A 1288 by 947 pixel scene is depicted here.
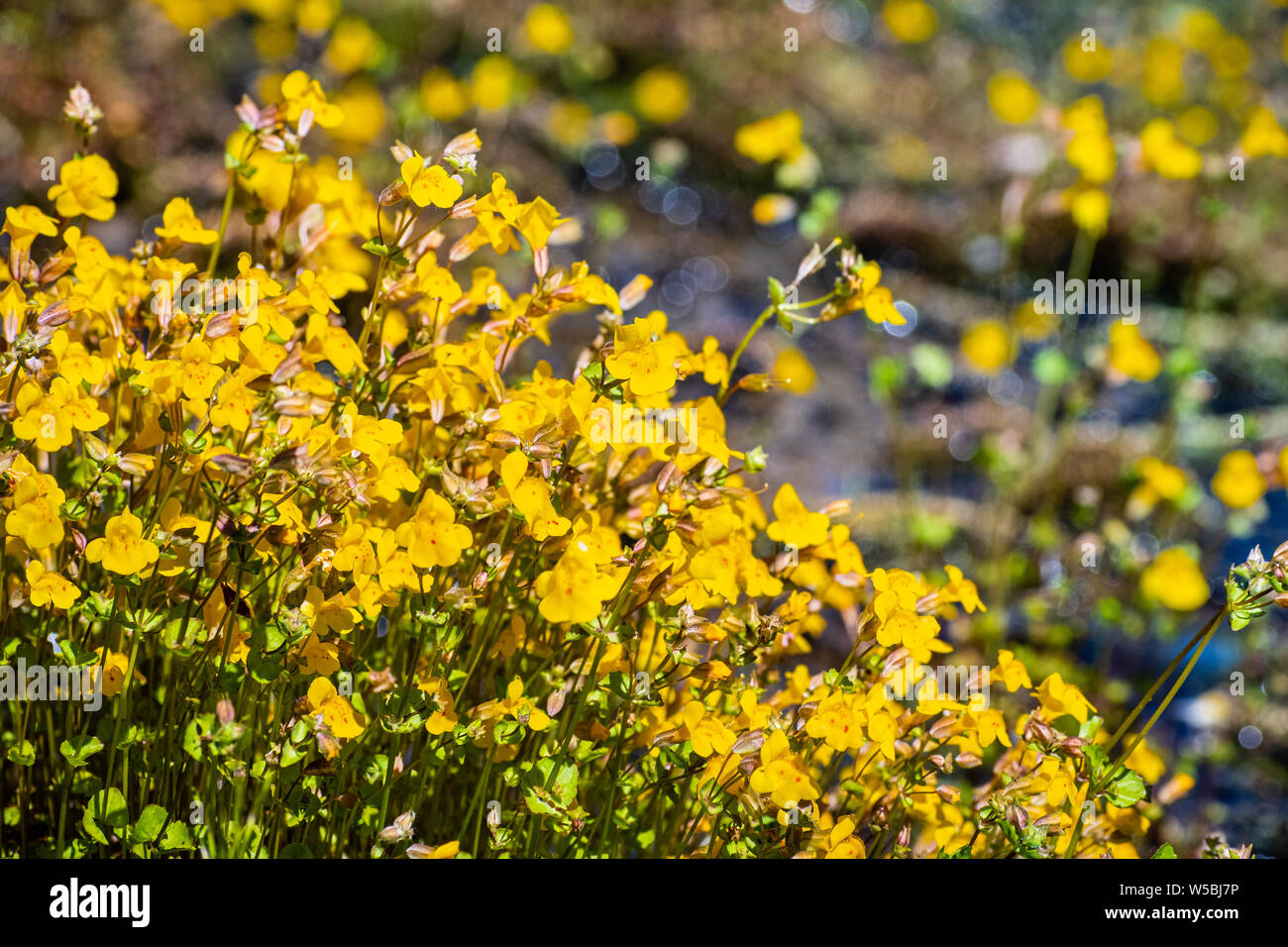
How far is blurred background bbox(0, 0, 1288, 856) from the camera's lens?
11.3ft

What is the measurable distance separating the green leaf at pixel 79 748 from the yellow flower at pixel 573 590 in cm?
62

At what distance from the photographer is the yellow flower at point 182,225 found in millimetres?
1634

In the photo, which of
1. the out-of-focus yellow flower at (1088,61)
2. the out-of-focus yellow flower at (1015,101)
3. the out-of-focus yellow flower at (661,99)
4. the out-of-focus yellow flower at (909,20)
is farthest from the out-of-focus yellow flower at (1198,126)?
the out-of-focus yellow flower at (661,99)

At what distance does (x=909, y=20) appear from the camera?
9641 mm

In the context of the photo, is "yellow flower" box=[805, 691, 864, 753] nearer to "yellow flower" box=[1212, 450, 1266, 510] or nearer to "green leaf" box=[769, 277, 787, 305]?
A: "green leaf" box=[769, 277, 787, 305]

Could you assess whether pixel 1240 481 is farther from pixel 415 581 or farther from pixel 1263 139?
pixel 415 581

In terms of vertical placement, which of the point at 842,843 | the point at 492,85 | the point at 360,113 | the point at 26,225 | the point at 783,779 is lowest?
the point at 842,843

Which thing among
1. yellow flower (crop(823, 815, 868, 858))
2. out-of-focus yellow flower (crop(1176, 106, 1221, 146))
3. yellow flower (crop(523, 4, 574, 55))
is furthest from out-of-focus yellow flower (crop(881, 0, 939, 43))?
yellow flower (crop(823, 815, 868, 858))

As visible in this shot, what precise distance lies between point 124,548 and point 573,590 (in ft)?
1.74

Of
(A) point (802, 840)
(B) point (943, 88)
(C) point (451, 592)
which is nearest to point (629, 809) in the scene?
(A) point (802, 840)

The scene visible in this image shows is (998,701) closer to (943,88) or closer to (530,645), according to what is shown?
(530,645)

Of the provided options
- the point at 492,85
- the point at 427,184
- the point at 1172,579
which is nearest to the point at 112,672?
the point at 427,184

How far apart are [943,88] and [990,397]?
469cm

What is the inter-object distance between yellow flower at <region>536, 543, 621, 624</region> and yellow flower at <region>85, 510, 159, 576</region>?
463 millimetres
